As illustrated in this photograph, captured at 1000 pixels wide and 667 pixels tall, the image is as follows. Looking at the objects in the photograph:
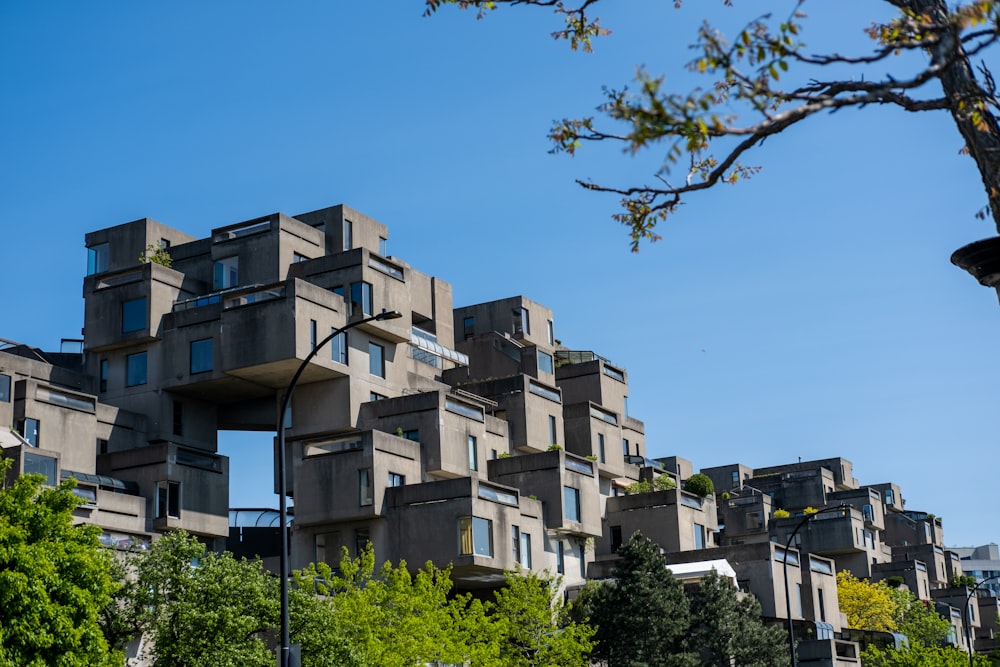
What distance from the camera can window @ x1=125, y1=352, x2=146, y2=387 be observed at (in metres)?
66.3

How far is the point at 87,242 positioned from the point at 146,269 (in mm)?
9800

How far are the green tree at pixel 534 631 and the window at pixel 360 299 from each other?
16017mm

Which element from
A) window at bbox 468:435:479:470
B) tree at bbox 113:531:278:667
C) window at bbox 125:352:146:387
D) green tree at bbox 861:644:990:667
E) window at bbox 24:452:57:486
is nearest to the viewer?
tree at bbox 113:531:278:667

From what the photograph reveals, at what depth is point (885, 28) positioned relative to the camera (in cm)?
1128

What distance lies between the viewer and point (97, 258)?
243 feet

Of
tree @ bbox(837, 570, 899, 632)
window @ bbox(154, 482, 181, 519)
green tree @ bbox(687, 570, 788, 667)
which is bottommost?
green tree @ bbox(687, 570, 788, 667)

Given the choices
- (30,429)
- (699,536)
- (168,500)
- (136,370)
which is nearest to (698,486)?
(699,536)

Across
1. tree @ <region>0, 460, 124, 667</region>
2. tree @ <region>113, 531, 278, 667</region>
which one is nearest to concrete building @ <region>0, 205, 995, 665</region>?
tree @ <region>113, 531, 278, 667</region>

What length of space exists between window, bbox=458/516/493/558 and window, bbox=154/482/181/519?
1217 cm

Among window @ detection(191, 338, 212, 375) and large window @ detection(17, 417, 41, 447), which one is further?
window @ detection(191, 338, 212, 375)

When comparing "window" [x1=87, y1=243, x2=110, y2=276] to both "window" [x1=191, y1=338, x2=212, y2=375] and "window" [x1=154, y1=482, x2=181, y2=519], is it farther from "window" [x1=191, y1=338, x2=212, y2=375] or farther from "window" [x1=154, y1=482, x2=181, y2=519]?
"window" [x1=154, y1=482, x2=181, y2=519]

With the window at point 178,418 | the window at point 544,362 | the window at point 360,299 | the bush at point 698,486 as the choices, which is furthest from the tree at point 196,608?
the bush at point 698,486

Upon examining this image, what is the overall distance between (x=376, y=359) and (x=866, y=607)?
43662 mm

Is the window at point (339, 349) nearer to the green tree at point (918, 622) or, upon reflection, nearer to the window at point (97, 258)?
the window at point (97, 258)
